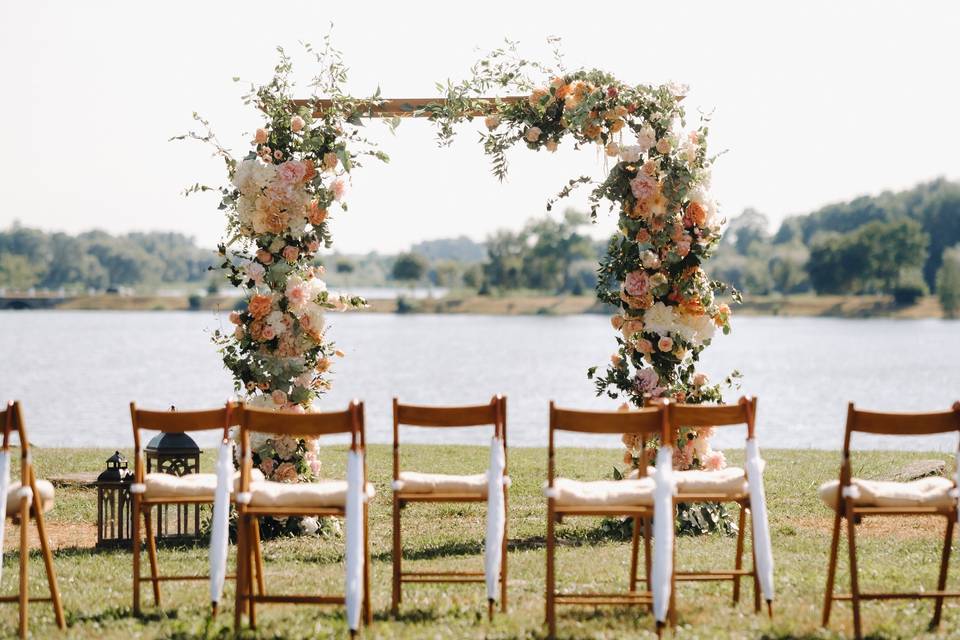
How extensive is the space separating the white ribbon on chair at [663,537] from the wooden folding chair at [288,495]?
1497mm

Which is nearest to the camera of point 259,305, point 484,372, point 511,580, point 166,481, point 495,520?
point 495,520

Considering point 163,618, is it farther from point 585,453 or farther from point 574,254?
point 574,254

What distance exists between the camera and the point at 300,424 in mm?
6297

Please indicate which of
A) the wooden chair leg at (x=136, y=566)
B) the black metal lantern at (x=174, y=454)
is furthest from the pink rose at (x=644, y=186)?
the wooden chair leg at (x=136, y=566)

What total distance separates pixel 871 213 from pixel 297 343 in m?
134

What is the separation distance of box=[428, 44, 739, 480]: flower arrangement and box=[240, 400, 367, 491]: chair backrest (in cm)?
361

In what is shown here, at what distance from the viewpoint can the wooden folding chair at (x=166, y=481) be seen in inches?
263

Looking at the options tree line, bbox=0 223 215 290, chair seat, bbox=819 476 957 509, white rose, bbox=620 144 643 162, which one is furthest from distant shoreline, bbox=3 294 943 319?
chair seat, bbox=819 476 957 509

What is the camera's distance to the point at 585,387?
43156 millimetres

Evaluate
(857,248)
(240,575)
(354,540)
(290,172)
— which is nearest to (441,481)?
(354,540)

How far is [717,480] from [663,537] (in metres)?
0.82

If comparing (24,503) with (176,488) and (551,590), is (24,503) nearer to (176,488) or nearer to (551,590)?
(176,488)

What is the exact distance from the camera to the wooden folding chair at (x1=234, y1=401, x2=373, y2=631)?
6.29 meters

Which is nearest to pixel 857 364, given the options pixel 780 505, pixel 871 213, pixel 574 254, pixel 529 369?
A: pixel 529 369
